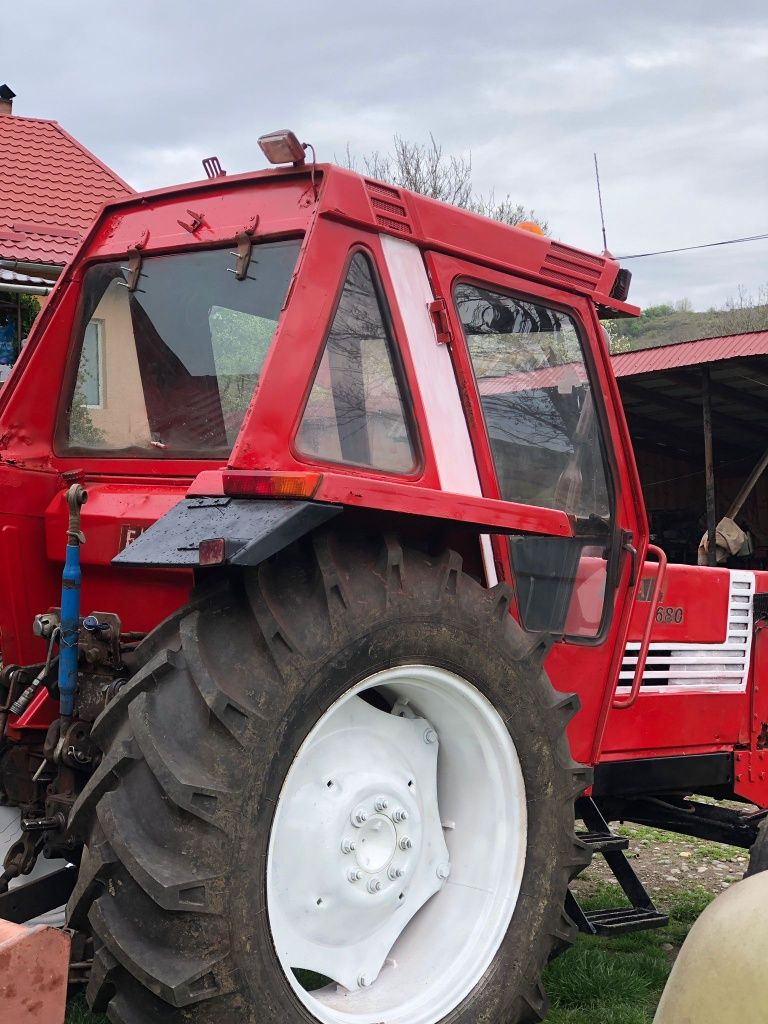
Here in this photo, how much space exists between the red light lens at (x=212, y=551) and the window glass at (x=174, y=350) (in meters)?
0.87

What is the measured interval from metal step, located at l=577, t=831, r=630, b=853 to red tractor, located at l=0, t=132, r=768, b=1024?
3cm

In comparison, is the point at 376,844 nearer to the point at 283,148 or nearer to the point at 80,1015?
the point at 80,1015

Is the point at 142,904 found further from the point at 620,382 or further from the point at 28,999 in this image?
the point at 620,382

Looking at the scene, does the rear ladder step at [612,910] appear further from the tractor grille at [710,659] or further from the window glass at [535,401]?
the window glass at [535,401]

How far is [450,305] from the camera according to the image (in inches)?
131

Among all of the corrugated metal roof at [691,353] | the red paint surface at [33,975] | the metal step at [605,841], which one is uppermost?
the corrugated metal roof at [691,353]

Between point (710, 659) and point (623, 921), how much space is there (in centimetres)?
112

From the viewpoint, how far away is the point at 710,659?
428 cm

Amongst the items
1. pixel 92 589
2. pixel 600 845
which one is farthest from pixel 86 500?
pixel 600 845

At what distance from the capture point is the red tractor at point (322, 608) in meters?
2.39

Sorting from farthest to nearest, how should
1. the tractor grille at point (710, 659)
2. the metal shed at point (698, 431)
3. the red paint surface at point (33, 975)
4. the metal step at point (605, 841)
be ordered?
the metal shed at point (698, 431) < the tractor grille at point (710, 659) < the metal step at point (605, 841) < the red paint surface at point (33, 975)

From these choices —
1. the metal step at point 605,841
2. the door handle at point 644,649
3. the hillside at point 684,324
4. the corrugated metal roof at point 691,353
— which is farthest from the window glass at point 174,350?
the hillside at point 684,324

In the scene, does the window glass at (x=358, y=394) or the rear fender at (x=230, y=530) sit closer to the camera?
the rear fender at (x=230, y=530)

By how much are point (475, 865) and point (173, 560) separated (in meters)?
1.37
